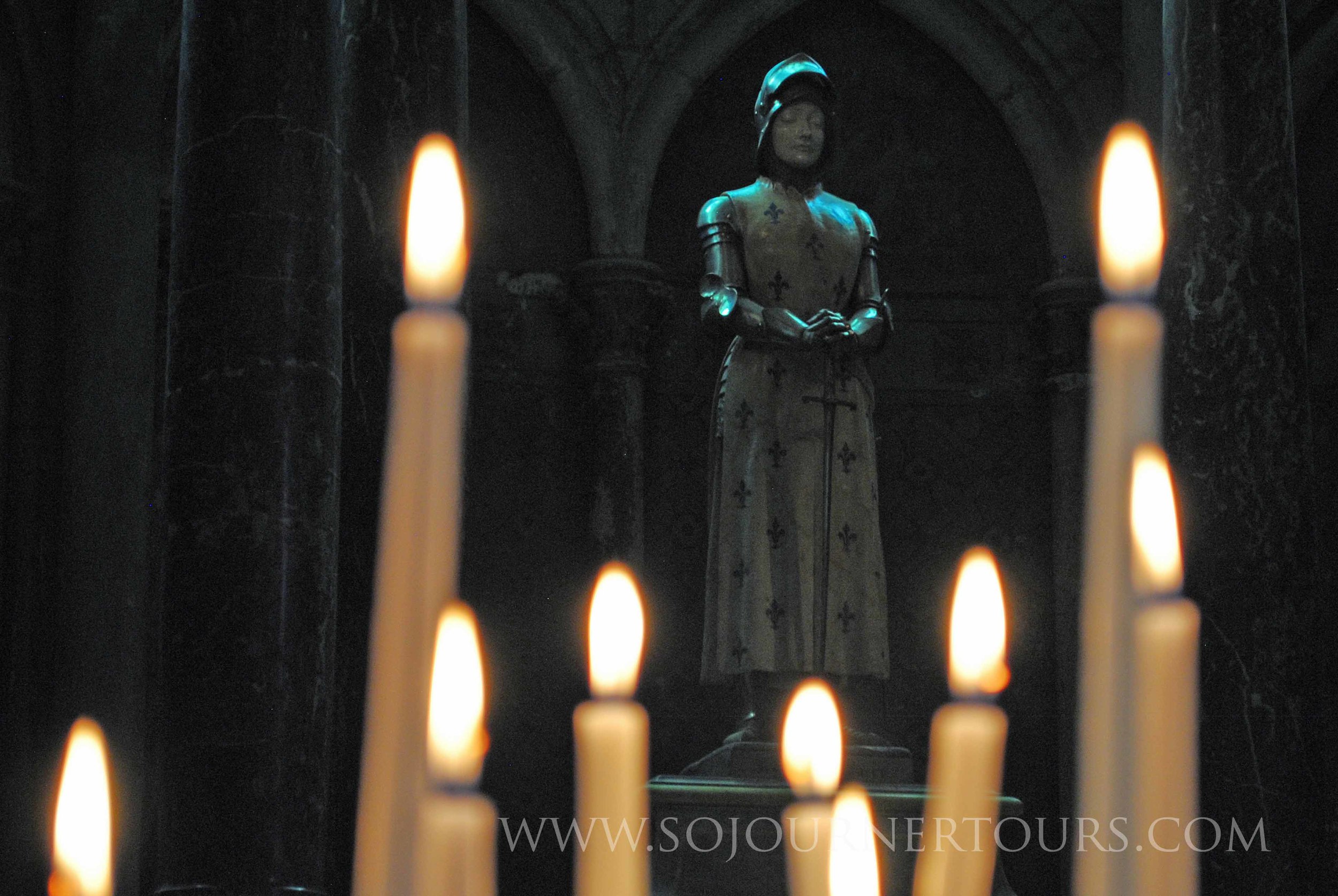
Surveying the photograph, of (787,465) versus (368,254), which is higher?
(368,254)

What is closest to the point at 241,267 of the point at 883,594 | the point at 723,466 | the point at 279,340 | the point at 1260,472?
the point at 279,340

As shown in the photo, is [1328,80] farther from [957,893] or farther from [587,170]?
[957,893]

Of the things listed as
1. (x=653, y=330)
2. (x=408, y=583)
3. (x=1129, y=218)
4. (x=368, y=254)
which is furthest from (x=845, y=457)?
(x=408, y=583)

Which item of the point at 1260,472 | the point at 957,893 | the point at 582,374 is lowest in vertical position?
the point at 957,893

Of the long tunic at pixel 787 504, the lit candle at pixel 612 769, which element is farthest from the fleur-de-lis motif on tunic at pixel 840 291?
the lit candle at pixel 612 769

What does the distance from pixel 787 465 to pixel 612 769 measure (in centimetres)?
455

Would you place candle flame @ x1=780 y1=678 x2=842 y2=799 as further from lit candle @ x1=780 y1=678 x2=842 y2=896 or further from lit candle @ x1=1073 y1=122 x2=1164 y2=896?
lit candle @ x1=1073 y1=122 x2=1164 y2=896

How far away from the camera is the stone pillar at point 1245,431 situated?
5215mm

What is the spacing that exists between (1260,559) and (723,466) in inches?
67.7

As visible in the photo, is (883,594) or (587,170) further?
(587,170)

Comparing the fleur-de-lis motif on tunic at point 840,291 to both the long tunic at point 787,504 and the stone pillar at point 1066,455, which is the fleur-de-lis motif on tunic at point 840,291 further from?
the stone pillar at point 1066,455

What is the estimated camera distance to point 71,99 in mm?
8398

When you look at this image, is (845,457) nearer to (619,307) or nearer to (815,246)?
(815,246)

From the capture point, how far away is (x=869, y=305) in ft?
18.8
